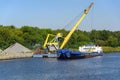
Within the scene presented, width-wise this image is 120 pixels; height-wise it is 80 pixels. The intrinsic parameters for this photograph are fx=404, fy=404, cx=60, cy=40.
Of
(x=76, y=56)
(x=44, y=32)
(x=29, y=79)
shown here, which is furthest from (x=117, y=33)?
(x=29, y=79)

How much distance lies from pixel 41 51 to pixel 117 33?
89650mm

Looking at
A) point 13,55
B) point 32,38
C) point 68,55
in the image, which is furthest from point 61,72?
point 32,38

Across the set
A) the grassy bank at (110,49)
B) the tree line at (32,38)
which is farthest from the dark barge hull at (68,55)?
the grassy bank at (110,49)

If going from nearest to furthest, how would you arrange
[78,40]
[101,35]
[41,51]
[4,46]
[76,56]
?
[76,56] → [41,51] → [4,46] → [78,40] → [101,35]

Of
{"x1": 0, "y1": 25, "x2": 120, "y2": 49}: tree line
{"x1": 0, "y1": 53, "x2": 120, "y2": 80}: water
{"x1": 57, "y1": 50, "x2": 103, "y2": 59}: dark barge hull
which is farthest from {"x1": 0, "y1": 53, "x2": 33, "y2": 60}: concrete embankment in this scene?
{"x1": 0, "y1": 53, "x2": 120, "y2": 80}: water

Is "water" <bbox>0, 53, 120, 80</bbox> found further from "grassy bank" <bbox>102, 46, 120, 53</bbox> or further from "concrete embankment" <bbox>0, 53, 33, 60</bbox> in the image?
"grassy bank" <bbox>102, 46, 120, 53</bbox>

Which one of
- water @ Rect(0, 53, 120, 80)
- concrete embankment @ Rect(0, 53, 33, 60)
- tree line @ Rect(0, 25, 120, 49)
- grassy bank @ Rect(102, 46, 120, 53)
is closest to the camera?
water @ Rect(0, 53, 120, 80)

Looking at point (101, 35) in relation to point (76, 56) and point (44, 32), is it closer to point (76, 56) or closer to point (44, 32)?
point (44, 32)

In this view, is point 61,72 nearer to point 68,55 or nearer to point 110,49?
point 68,55

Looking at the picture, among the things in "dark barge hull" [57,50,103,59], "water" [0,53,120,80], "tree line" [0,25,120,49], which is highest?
"tree line" [0,25,120,49]

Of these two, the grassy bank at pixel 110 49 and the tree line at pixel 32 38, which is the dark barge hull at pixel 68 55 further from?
the grassy bank at pixel 110 49

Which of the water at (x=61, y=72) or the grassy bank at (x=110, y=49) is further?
the grassy bank at (x=110, y=49)

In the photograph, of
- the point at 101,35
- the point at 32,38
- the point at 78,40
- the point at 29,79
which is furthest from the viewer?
the point at 101,35

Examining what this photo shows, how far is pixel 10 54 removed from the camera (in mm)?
96188
